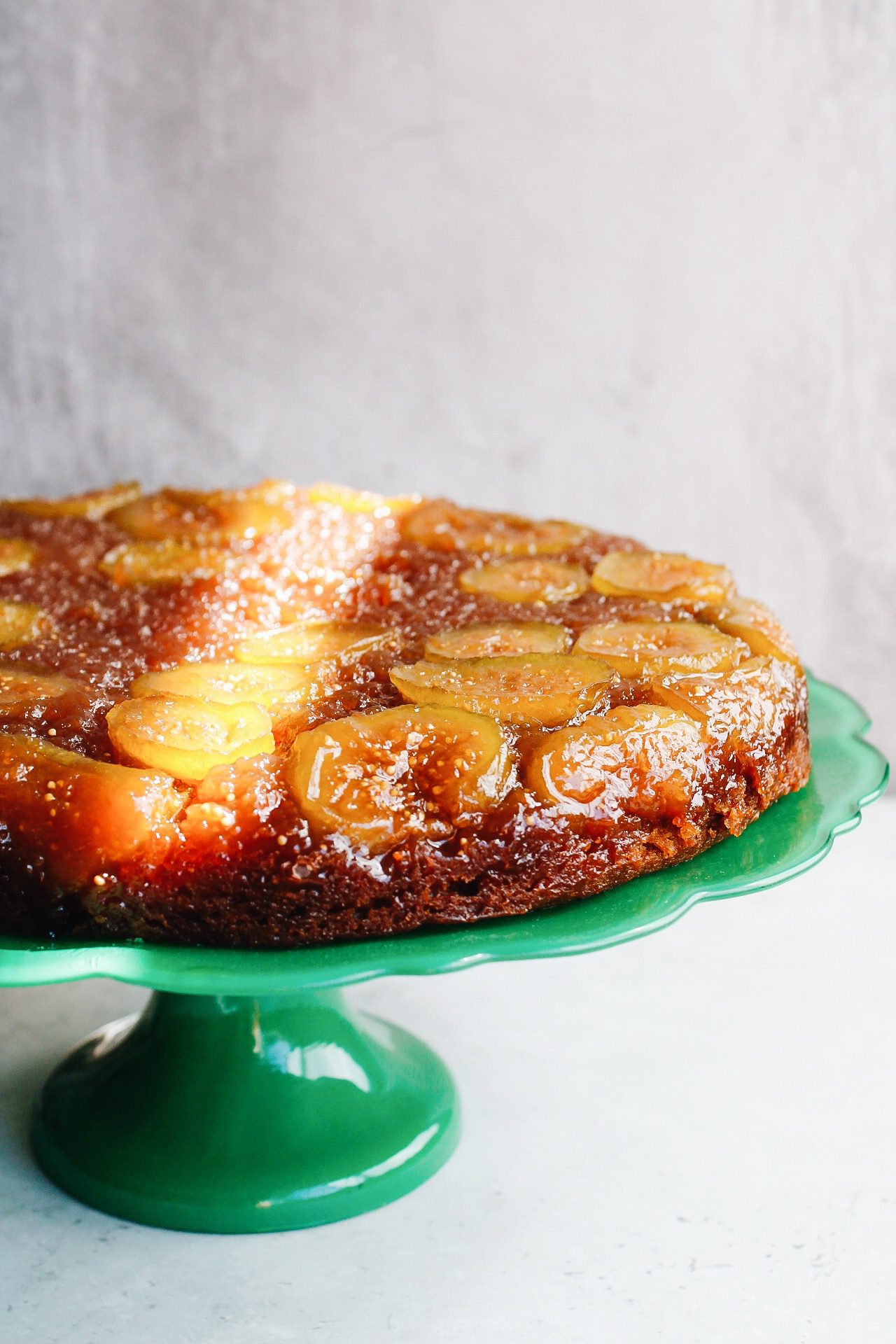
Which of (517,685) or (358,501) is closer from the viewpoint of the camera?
(517,685)

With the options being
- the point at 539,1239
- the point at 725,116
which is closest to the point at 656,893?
the point at 539,1239

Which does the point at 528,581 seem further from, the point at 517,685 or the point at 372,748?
the point at 372,748

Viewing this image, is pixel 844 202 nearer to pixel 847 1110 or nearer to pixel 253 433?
pixel 253 433

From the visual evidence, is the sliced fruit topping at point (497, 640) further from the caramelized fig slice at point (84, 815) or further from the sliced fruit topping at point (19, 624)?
the sliced fruit topping at point (19, 624)

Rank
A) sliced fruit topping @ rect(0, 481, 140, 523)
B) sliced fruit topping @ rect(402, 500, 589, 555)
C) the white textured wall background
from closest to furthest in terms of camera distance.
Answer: sliced fruit topping @ rect(402, 500, 589, 555), sliced fruit topping @ rect(0, 481, 140, 523), the white textured wall background

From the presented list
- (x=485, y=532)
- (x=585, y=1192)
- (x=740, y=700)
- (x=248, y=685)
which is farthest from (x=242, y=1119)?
(x=485, y=532)

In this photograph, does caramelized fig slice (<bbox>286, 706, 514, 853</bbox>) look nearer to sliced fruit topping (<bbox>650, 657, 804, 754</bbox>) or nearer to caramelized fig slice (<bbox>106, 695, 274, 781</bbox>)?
caramelized fig slice (<bbox>106, 695, 274, 781</bbox>)

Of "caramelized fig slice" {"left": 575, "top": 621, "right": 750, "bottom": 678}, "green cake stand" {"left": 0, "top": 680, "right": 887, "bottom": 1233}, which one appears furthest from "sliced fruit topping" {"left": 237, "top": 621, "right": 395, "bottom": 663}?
"green cake stand" {"left": 0, "top": 680, "right": 887, "bottom": 1233}
